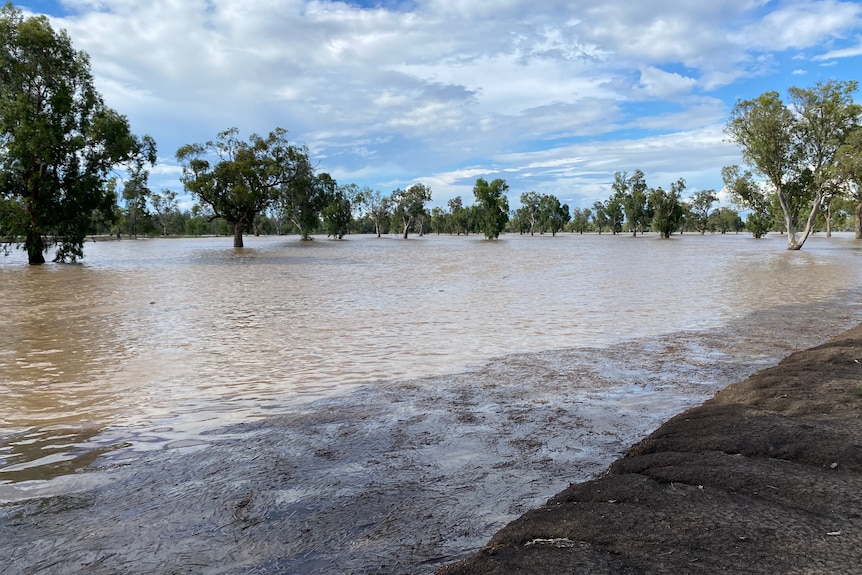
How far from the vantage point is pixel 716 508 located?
2.71 m

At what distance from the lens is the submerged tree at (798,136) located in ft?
129

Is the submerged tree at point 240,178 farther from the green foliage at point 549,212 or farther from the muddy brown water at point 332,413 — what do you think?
the green foliage at point 549,212

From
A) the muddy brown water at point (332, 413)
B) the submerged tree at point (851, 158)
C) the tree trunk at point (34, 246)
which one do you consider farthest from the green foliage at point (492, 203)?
the muddy brown water at point (332, 413)

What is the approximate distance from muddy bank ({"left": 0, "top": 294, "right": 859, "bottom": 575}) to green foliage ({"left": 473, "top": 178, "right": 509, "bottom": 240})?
3800 inches

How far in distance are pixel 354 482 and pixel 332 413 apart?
5.60ft

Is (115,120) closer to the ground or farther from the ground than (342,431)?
farther from the ground

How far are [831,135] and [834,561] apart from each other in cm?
4892

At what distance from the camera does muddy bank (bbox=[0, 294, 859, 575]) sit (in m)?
2.94

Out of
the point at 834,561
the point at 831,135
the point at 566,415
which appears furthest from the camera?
the point at 831,135

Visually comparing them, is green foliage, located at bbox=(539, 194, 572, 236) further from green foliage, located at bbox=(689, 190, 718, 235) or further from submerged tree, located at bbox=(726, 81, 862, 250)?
submerged tree, located at bbox=(726, 81, 862, 250)

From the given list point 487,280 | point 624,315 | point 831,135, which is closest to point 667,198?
point 831,135

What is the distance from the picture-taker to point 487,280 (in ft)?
69.9

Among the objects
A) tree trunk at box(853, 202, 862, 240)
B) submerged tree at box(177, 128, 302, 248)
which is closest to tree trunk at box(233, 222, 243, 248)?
submerged tree at box(177, 128, 302, 248)

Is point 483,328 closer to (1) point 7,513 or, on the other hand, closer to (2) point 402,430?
(2) point 402,430
